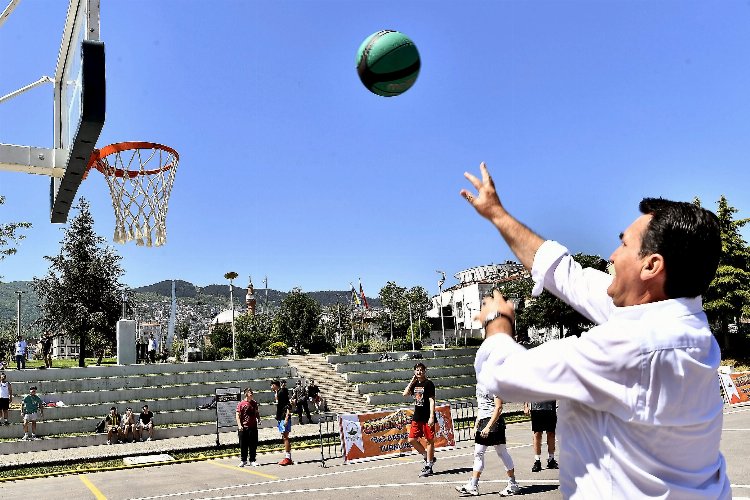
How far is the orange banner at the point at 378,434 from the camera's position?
50.3 ft

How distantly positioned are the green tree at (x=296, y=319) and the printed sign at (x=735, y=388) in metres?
57.1

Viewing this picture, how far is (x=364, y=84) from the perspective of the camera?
25.8 ft

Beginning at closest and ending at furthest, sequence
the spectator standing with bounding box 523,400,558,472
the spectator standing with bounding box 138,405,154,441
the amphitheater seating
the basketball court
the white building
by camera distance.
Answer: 1. the basketball court
2. the spectator standing with bounding box 523,400,558,472
3. the spectator standing with bounding box 138,405,154,441
4. the amphitheater seating
5. the white building

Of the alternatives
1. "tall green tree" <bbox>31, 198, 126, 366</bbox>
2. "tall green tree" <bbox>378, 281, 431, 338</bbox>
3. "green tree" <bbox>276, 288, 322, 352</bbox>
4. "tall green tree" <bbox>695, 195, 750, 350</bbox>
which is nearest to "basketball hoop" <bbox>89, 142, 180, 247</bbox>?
"tall green tree" <bbox>31, 198, 126, 366</bbox>

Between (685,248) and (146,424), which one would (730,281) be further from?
(685,248)

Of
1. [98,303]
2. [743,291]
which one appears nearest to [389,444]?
[98,303]

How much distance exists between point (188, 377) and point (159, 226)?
14.3 meters

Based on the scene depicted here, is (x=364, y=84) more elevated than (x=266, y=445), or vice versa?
(x=364, y=84)

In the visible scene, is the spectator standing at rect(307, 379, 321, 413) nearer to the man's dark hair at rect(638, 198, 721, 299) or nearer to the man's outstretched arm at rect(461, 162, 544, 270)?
the man's outstretched arm at rect(461, 162, 544, 270)

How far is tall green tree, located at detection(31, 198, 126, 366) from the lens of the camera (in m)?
43.9

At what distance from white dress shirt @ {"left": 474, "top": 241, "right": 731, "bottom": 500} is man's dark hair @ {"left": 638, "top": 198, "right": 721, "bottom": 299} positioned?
0.18 ft

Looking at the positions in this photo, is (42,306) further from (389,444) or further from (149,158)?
(389,444)

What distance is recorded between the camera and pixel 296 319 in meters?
79.2

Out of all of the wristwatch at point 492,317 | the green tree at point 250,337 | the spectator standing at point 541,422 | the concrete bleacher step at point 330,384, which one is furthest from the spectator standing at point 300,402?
the green tree at point 250,337
